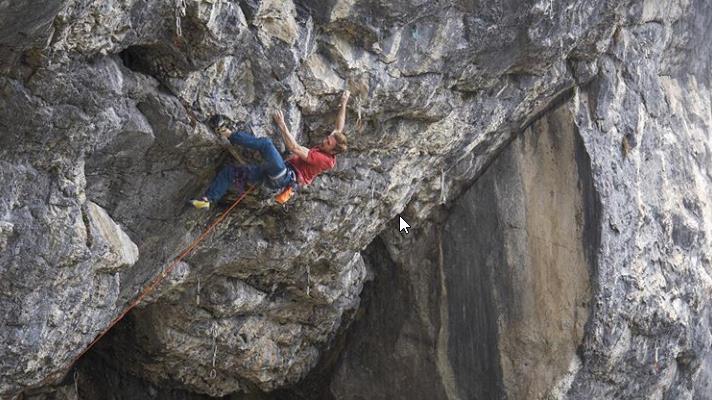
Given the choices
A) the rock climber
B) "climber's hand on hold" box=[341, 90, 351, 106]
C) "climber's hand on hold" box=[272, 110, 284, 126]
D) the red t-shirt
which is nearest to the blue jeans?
the rock climber

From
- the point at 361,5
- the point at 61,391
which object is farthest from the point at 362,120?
the point at 61,391

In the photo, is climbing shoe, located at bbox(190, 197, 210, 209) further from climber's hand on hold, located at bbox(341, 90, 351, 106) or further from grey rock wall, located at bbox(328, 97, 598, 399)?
grey rock wall, located at bbox(328, 97, 598, 399)

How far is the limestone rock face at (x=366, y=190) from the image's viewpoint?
7.14 metres

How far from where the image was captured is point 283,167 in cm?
811

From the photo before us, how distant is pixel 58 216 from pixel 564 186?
517 cm

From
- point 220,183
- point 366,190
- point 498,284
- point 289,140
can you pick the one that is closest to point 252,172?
point 220,183

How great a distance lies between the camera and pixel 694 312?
460 inches

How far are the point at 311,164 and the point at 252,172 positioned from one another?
17.1 inches

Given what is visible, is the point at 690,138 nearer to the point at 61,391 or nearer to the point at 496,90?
the point at 496,90

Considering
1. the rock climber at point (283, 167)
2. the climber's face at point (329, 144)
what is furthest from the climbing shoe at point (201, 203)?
the climber's face at point (329, 144)

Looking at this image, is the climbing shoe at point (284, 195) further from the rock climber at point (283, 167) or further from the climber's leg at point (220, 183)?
the climber's leg at point (220, 183)

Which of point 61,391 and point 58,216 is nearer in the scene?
point 58,216

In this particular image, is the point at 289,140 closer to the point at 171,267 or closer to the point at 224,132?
the point at 224,132

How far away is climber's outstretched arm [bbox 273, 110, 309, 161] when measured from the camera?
8141 millimetres
